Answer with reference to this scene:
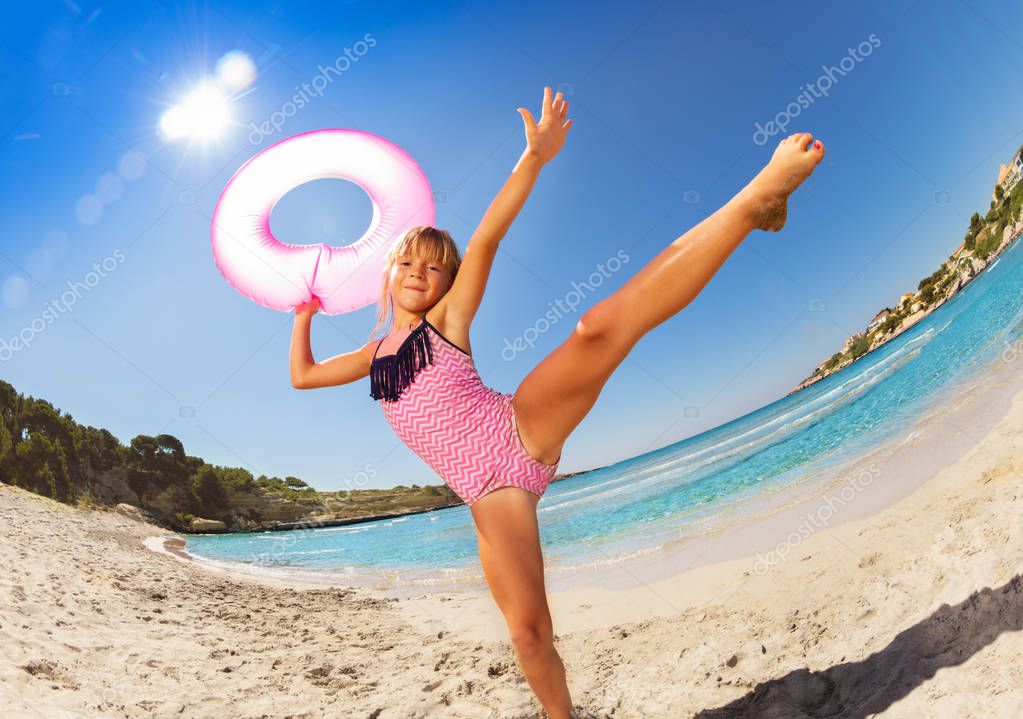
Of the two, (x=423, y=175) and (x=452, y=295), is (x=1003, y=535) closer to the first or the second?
(x=452, y=295)

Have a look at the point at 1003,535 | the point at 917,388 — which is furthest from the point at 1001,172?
the point at 1003,535

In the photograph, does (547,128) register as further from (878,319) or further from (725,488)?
(878,319)

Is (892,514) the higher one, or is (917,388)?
(917,388)

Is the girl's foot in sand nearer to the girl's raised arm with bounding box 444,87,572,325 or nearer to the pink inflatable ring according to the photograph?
the girl's raised arm with bounding box 444,87,572,325

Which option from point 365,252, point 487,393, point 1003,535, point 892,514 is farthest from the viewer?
point 892,514

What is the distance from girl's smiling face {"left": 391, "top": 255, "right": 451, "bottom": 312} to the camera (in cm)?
235

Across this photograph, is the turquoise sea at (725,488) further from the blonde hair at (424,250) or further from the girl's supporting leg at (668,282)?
the girl's supporting leg at (668,282)

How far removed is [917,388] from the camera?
13500 millimetres

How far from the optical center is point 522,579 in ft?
6.56

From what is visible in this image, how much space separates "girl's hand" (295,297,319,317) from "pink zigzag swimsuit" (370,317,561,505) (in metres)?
0.99

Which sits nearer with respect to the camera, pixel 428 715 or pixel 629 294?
pixel 629 294

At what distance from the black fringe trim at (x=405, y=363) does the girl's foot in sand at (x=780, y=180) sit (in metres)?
1.17

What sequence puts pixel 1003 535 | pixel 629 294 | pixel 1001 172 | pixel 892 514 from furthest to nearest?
pixel 1001 172 < pixel 892 514 < pixel 1003 535 < pixel 629 294

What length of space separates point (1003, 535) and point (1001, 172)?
114ft
